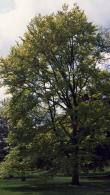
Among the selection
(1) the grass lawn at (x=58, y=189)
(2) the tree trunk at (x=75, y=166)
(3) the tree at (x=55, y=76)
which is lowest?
(1) the grass lawn at (x=58, y=189)

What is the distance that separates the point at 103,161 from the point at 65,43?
16.4 metres

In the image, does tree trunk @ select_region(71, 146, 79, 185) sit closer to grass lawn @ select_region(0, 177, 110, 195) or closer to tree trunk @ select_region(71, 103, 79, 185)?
tree trunk @ select_region(71, 103, 79, 185)

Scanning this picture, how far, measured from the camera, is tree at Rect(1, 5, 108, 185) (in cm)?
4628

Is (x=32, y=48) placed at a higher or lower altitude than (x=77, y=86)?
higher

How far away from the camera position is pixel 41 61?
48281 mm

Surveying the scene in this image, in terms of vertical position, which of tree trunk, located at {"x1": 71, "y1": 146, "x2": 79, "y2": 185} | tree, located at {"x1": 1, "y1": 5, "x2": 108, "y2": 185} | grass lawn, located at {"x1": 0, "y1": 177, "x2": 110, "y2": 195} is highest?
tree, located at {"x1": 1, "y1": 5, "x2": 108, "y2": 185}

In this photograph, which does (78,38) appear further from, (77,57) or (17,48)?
(17,48)

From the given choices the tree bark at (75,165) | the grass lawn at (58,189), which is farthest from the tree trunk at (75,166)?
the grass lawn at (58,189)

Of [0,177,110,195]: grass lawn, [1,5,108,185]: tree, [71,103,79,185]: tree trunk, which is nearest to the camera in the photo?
[0,177,110,195]: grass lawn

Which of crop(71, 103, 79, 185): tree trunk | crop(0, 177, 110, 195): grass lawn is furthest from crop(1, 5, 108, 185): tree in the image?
crop(0, 177, 110, 195): grass lawn

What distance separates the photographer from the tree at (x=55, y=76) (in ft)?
152

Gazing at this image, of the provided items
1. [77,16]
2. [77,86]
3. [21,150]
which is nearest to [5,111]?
[21,150]

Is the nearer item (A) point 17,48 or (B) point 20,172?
(B) point 20,172

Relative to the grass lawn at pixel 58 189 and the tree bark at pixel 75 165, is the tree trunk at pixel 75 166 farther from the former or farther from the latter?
the grass lawn at pixel 58 189
